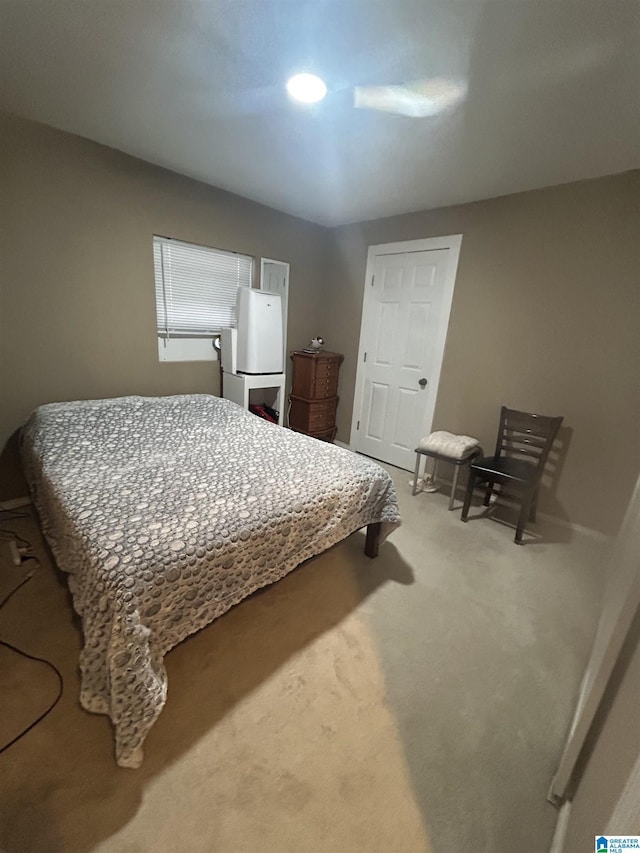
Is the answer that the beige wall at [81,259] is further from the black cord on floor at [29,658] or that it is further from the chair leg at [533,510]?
the chair leg at [533,510]

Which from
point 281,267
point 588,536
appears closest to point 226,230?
point 281,267

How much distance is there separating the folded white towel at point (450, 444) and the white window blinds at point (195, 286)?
6.92 feet

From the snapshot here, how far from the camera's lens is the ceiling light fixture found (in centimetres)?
153

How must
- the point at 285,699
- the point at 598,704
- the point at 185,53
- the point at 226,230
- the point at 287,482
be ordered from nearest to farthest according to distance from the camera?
the point at 598,704 → the point at 285,699 → the point at 185,53 → the point at 287,482 → the point at 226,230

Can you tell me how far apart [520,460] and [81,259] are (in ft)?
11.4

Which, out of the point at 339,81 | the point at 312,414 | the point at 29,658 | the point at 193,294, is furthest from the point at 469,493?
the point at 193,294

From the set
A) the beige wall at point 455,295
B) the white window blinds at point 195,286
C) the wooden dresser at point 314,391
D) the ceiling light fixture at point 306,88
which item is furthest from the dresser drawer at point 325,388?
the ceiling light fixture at point 306,88

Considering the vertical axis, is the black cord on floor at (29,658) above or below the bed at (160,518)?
below

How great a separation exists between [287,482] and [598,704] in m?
1.27

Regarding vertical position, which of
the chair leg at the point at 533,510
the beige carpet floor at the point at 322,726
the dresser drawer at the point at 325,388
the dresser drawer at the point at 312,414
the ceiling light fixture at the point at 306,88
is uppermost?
the ceiling light fixture at the point at 306,88

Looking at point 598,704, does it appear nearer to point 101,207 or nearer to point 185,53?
point 185,53

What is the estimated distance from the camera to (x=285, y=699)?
4.34 feet

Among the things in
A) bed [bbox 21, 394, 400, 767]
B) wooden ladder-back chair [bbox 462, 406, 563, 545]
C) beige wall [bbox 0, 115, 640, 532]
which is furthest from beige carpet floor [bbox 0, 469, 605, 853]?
beige wall [bbox 0, 115, 640, 532]

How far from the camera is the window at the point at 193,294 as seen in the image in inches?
110
